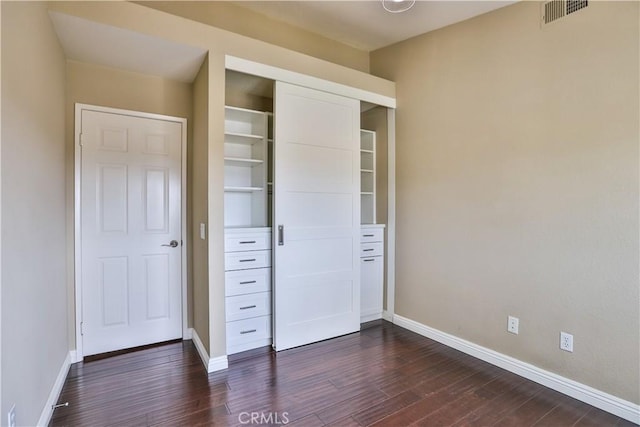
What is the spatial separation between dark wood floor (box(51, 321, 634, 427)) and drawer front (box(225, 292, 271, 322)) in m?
0.33

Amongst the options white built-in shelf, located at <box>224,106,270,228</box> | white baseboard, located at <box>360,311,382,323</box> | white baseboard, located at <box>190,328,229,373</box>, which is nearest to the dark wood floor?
white baseboard, located at <box>190,328,229,373</box>

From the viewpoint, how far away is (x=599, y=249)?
2.09 metres

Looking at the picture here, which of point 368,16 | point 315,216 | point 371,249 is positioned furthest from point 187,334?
point 368,16

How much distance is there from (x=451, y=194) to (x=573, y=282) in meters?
1.14

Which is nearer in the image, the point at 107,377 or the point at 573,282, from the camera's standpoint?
the point at 573,282

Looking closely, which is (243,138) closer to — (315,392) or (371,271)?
(371,271)

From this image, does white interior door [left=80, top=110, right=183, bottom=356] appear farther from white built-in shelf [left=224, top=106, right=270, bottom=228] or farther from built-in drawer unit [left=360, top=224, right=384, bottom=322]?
built-in drawer unit [left=360, top=224, right=384, bottom=322]

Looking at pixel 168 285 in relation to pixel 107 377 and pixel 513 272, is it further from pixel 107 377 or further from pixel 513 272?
pixel 513 272

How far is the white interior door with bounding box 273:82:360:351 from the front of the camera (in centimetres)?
284

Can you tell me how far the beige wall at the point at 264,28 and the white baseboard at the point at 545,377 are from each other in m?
3.09

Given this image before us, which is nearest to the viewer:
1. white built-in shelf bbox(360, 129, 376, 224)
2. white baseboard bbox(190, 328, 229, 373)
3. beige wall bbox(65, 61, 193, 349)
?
white baseboard bbox(190, 328, 229, 373)

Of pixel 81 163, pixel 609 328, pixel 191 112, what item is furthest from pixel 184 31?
pixel 609 328

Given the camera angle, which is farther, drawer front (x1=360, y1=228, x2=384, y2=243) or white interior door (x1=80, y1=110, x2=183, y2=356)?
drawer front (x1=360, y1=228, x2=384, y2=243)

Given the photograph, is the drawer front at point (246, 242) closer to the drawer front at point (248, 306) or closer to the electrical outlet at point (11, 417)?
the drawer front at point (248, 306)
